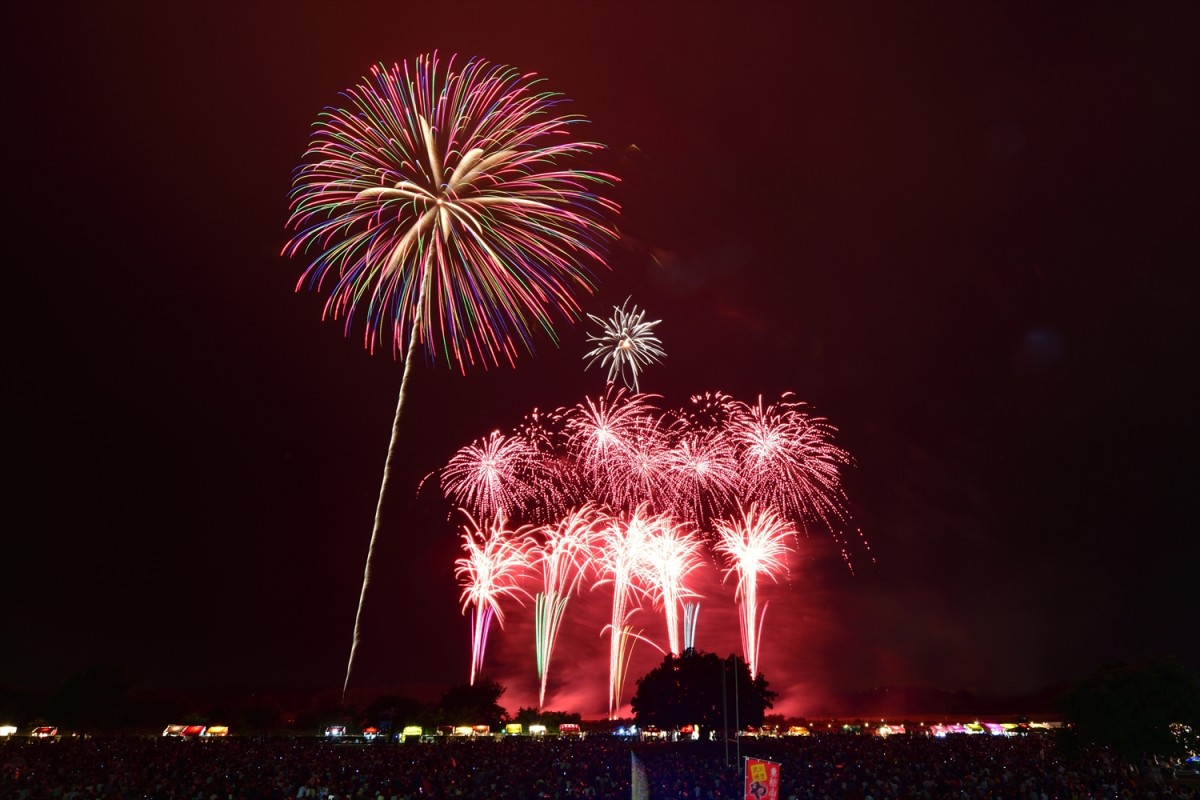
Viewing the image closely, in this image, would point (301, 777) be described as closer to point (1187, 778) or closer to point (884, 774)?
point (884, 774)

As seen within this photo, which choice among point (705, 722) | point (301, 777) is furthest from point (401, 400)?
point (705, 722)

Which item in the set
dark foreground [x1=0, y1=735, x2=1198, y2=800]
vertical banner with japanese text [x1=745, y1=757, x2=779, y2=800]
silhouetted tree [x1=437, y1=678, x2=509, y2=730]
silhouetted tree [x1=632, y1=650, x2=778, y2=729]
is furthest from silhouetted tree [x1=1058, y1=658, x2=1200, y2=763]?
silhouetted tree [x1=437, y1=678, x2=509, y2=730]

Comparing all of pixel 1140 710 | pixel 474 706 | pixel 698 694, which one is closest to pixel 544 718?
pixel 474 706

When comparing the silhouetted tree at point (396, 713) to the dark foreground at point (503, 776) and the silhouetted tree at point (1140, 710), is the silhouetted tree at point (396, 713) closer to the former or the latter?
the dark foreground at point (503, 776)

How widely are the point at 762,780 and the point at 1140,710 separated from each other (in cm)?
3389

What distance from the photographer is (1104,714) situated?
1512 inches

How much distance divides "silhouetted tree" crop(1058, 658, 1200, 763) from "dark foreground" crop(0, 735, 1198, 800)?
251 centimetres

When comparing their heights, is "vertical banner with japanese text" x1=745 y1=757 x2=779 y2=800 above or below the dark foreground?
above

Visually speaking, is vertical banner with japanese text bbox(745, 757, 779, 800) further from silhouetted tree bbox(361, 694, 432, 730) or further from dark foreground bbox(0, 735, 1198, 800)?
silhouetted tree bbox(361, 694, 432, 730)

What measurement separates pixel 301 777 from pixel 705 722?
36.0 m

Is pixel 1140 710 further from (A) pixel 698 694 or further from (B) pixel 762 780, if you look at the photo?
(B) pixel 762 780

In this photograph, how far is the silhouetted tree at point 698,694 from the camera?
5588 centimetres

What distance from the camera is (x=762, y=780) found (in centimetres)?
1352

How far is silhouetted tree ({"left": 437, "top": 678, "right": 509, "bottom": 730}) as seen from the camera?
7729cm
